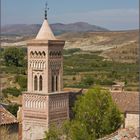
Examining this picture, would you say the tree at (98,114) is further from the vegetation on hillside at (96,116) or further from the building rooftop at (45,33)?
the building rooftop at (45,33)

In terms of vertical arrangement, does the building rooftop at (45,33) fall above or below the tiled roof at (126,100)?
above

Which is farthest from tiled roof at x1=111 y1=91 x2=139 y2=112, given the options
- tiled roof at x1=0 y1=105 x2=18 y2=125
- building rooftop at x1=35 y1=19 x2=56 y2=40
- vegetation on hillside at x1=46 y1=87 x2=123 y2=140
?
tiled roof at x1=0 y1=105 x2=18 y2=125

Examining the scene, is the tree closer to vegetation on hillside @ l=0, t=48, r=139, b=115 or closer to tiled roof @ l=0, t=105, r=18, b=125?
tiled roof @ l=0, t=105, r=18, b=125

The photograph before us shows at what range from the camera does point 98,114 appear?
796 inches

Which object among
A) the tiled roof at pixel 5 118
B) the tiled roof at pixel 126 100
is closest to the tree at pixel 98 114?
the tiled roof at pixel 126 100

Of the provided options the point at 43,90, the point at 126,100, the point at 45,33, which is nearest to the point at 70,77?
the point at 126,100

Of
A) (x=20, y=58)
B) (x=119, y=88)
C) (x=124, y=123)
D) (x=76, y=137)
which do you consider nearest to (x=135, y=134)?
(x=76, y=137)

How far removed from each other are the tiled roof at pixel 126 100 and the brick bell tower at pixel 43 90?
2.53 meters

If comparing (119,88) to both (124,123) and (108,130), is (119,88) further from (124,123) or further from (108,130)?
(108,130)

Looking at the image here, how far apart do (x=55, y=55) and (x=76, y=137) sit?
20.1ft

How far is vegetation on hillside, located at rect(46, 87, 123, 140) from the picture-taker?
19422mm

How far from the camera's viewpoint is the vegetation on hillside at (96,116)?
1942 cm

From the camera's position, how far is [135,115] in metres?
22.3

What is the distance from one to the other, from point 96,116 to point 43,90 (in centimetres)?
348
